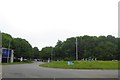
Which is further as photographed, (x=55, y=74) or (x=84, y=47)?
(x=84, y=47)

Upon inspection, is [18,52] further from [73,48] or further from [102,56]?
[102,56]

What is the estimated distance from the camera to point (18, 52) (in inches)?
4131

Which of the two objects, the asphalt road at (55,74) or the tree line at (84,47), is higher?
the tree line at (84,47)

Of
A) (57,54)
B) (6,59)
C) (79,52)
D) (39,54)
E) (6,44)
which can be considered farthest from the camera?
(39,54)

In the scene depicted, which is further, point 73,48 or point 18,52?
point 73,48

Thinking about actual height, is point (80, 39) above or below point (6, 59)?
above

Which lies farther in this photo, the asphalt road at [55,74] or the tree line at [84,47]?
the tree line at [84,47]

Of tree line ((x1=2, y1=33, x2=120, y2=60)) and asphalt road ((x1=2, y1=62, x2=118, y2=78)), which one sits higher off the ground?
tree line ((x1=2, y1=33, x2=120, y2=60))

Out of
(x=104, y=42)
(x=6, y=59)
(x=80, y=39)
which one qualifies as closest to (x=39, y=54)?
(x=80, y=39)

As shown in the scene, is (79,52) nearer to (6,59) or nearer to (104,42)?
(104,42)

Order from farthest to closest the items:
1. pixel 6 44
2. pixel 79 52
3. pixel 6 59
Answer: pixel 79 52, pixel 6 44, pixel 6 59

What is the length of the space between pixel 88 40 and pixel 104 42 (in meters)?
7.33

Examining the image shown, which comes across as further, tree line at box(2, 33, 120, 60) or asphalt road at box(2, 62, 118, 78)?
tree line at box(2, 33, 120, 60)

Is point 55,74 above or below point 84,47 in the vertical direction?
below
